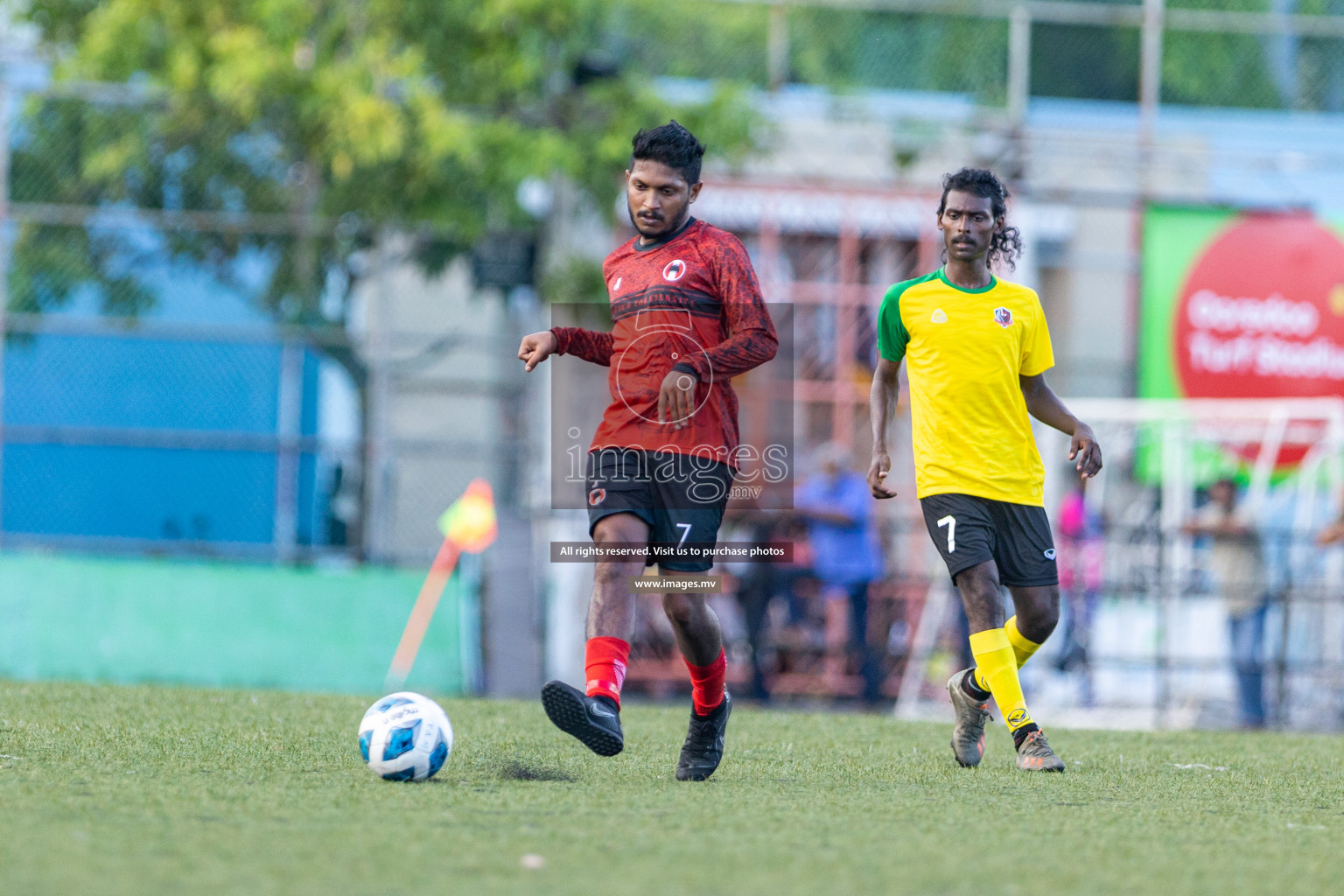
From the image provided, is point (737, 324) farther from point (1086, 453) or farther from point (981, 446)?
point (1086, 453)

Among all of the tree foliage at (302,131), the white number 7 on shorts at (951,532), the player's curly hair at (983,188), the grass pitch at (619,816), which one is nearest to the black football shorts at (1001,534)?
the white number 7 on shorts at (951,532)

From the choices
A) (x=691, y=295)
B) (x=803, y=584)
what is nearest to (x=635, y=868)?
(x=691, y=295)

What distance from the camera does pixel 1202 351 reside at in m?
15.5

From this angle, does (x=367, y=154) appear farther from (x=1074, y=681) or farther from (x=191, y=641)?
(x=1074, y=681)

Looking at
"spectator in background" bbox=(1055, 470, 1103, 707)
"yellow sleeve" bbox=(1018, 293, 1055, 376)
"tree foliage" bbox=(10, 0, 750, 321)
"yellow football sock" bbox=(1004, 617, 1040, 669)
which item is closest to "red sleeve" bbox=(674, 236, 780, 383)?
"yellow sleeve" bbox=(1018, 293, 1055, 376)

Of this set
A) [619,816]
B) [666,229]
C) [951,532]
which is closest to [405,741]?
[619,816]

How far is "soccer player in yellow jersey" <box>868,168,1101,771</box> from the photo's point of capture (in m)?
5.64

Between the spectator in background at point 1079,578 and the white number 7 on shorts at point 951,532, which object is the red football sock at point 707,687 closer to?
the white number 7 on shorts at point 951,532

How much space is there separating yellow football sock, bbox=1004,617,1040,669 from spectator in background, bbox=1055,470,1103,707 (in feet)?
19.5

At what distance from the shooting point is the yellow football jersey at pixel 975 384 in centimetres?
571


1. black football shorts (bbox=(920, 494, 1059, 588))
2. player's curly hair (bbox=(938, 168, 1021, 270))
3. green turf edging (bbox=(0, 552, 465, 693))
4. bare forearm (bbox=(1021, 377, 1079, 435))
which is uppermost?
player's curly hair (bbox=(938, 168, 1021, 270))

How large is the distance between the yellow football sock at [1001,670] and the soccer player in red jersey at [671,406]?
3.30ft

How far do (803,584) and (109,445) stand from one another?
548 cm

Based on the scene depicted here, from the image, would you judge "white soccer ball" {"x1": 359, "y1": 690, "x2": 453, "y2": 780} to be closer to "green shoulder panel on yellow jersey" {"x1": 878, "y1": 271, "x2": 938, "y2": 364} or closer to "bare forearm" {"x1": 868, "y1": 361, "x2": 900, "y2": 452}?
"bare forearm" {"x1": 868, "y1": 361, "x2": 900, "y2": 452}
